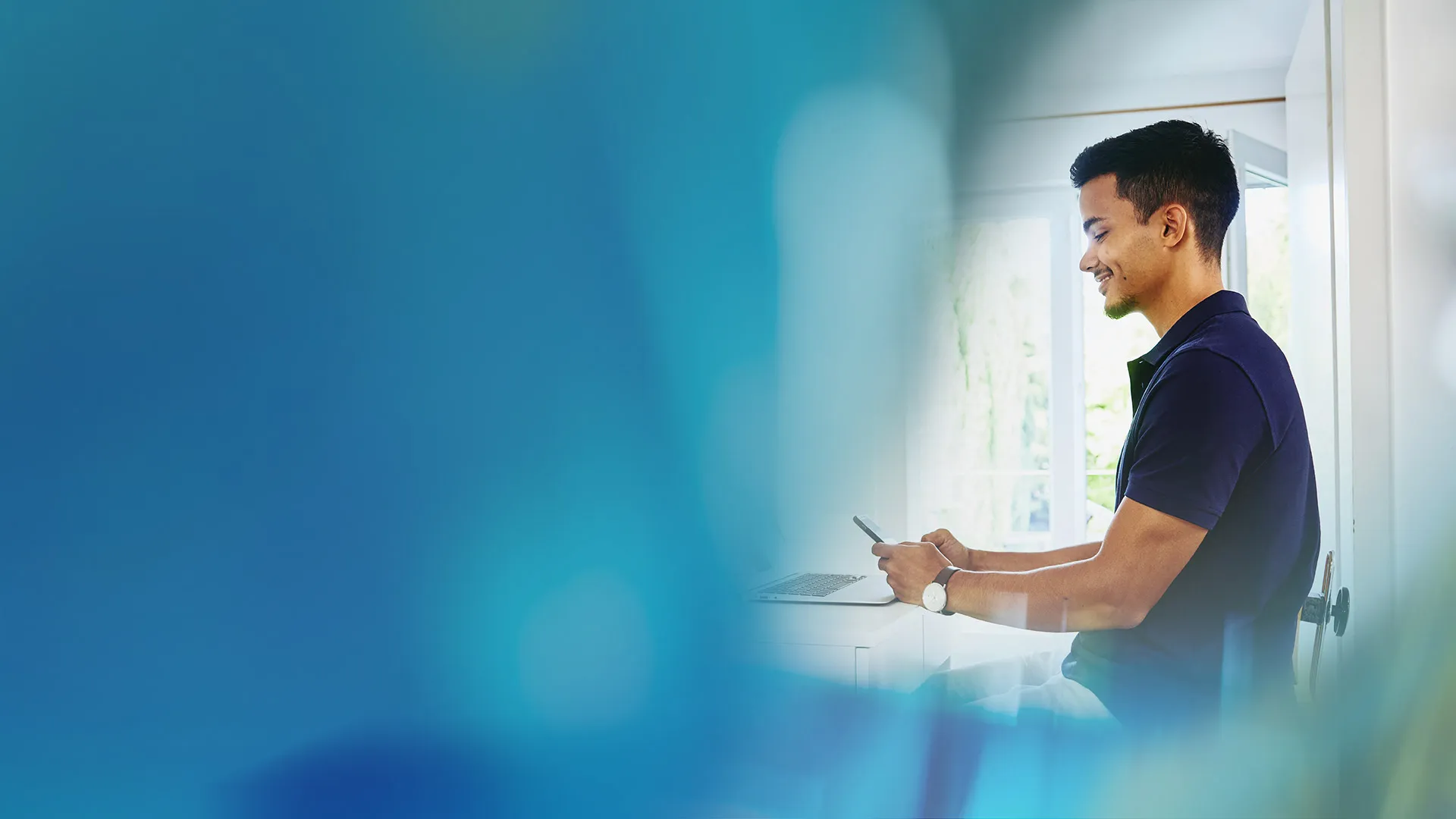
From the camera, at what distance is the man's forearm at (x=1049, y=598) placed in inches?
35.5

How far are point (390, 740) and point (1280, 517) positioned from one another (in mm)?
836

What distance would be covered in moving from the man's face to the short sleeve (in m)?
0.15

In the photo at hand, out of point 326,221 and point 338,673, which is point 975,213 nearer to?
point 326,221

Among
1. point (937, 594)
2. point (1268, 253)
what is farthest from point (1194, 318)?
point (1268, 253)

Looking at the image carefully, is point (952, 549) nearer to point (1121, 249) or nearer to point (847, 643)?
point (847, 643)

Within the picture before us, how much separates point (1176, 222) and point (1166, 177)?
52mm

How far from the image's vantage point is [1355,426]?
36.5 inches

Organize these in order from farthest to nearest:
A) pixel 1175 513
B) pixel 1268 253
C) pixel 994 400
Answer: pixel 1268 253, pixel 994 400, pixel 1175 513

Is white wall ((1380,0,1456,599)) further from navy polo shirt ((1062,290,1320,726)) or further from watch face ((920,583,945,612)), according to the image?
watch face ((920,583,945,612))

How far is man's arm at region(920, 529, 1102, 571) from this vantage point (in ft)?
3.77

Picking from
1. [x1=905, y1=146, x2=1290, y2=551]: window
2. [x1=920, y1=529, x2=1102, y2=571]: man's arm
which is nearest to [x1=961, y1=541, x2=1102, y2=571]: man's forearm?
[x1=920, y1=529, x2=1102, y2=571]: man's arm

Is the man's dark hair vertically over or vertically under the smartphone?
over

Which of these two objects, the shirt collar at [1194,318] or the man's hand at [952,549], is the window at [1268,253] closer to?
the shirt collar at [1194,318]

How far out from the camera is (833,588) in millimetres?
1037
